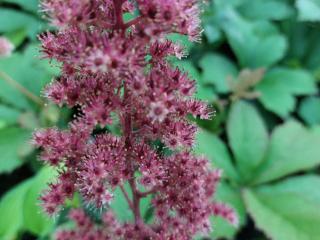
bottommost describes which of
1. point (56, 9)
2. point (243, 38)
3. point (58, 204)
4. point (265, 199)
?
point (265, 199)

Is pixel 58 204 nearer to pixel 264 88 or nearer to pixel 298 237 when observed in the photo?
pixel 298 237

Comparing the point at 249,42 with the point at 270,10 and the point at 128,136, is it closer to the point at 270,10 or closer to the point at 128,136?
the point at 270,10

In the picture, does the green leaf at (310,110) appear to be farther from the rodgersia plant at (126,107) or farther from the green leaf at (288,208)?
the rodgersia plant at (126,107)

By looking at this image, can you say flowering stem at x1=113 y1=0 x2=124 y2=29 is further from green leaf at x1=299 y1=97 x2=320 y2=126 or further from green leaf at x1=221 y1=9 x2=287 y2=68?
green leaf at x1=299 y1=97 x2=320 y2=126

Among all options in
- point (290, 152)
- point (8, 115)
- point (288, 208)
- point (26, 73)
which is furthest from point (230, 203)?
point (26, 73)

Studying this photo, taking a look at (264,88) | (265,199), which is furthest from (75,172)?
(264,88)

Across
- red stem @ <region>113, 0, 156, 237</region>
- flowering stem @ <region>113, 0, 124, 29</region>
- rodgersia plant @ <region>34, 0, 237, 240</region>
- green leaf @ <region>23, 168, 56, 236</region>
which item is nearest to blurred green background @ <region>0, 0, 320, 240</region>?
green leaf @ <region>23, 168, 56, 236</region>

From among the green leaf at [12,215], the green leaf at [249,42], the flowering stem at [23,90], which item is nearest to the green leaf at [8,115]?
the flowering stem at [23,90]
